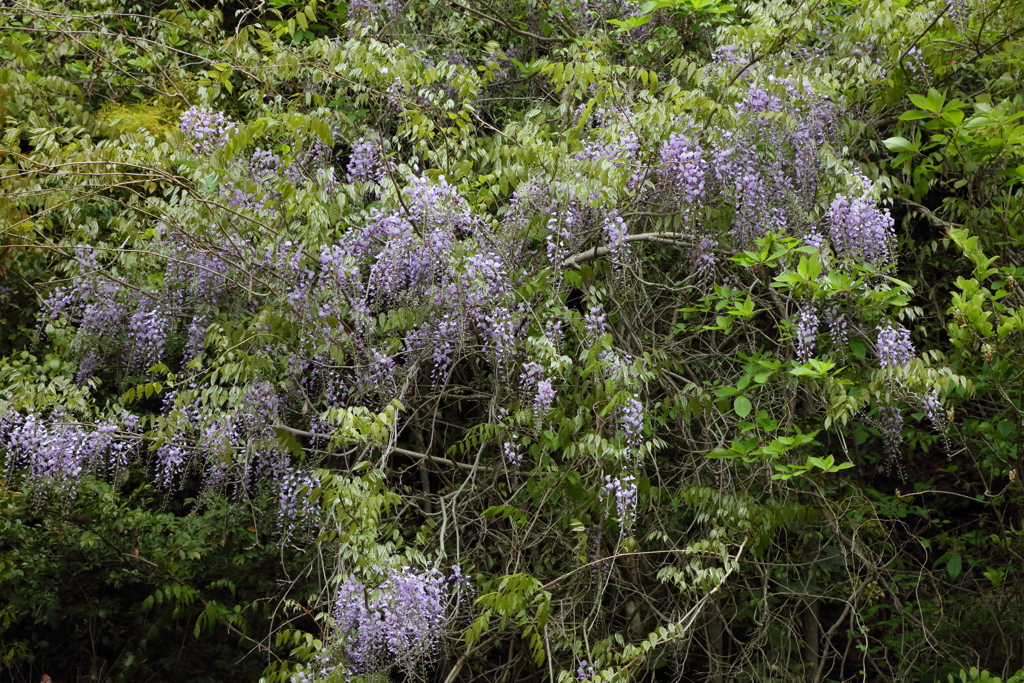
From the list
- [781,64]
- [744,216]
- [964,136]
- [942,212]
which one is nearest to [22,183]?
[744,216]

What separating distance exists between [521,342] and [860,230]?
4.06ft

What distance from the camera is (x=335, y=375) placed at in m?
3.41

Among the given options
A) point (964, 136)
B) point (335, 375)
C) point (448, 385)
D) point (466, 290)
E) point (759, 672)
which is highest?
point (964, 136)

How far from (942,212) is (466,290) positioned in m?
2.18

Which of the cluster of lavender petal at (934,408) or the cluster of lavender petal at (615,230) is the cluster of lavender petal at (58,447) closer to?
the cluster of lavender petal at (615,230)

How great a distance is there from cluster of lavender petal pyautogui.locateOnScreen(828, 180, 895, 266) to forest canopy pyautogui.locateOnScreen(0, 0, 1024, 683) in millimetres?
18

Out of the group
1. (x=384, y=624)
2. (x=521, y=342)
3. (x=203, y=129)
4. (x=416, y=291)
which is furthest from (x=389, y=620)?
(x=203, y=129)

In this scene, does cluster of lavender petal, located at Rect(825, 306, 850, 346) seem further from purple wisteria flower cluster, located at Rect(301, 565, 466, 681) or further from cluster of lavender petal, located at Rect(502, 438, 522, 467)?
purple wisteria flower cluster, located at Rect(301, 565, 466, 681)

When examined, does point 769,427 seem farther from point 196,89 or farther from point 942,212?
point 196,89

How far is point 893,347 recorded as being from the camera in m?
3.08

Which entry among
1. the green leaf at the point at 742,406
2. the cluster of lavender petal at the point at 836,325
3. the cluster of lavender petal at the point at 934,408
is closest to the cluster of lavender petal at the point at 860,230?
the cluster of lavender petal at the point at 836,325

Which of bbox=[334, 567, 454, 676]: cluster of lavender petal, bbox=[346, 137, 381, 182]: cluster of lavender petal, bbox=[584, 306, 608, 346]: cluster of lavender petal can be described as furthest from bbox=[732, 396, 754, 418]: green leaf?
bbox=[346, 137, 381, 182]: cluster of lavender petal

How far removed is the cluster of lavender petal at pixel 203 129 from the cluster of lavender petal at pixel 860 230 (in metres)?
2.26

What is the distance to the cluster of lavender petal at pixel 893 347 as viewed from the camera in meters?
3.07
